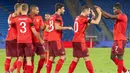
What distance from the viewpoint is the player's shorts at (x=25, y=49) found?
1260cm

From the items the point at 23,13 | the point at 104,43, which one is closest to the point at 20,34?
the point at 23,13

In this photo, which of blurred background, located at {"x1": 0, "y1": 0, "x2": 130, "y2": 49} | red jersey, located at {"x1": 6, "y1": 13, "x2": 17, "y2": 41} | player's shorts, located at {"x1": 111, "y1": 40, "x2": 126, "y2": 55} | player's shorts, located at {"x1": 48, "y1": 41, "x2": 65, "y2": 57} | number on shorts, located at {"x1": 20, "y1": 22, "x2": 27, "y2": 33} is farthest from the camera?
blurred background, located at {"x1": 0, "y1": 0, "x2": 130, "y2": 49}

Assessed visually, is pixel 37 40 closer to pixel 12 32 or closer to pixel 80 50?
pixel 12 32

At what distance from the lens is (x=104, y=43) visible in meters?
35.4

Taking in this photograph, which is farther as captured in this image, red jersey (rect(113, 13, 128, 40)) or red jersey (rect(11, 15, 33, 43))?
red jersey (rect(113, 13, 128, 40))

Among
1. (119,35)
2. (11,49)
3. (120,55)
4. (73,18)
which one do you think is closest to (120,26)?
(119,35)

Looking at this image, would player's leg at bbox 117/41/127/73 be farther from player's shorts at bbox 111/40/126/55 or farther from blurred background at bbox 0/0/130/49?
blurred background at bbox 0/0/130/49

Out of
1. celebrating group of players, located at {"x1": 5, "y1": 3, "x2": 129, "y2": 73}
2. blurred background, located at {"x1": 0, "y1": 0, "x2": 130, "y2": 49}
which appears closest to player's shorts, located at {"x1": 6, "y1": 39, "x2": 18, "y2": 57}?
celebrating group of players, located at {"x1": 5, "y1": 3, "x2": 129, "y2": 73}

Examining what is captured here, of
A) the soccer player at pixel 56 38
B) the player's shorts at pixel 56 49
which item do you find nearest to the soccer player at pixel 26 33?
the soccer player at pixel 56 38

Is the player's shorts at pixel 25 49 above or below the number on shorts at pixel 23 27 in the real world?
below

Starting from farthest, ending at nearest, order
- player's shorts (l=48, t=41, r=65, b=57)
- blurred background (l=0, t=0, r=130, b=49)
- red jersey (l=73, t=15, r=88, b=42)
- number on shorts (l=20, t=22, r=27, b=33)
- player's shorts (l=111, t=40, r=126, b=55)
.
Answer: blurred background (l=0, t=0, r=130, b=49) < player's shorts (l=111, t=40, r=126, b=55) < player's shorts (l=48, t=41, r=65, b=57) < red jersey (l=73, t=15, r=88, b=42) < number on shorts (l=20, t=22, r=27, b=33)

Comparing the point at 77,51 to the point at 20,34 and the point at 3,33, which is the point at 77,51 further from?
the point at 3,33

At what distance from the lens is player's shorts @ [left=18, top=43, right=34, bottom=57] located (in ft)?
41.3

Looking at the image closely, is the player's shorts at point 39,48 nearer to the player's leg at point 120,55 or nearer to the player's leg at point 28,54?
the player's leg at point 28,54
